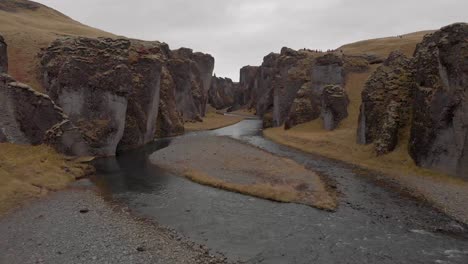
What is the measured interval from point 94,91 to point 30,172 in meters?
22.6

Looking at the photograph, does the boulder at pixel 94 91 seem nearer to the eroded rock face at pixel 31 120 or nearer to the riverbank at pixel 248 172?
the eroded rock face at pixel 31 120

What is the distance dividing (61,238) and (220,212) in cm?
1268

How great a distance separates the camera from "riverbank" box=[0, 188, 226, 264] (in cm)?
2275

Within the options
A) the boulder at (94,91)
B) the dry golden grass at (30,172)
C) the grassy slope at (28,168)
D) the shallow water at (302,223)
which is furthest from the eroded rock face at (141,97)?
the shallow water at (302,223)

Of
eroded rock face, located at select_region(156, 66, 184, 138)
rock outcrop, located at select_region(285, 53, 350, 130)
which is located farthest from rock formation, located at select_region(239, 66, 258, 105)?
eroded rock face, located at select_region(156, 66, 184, 138)

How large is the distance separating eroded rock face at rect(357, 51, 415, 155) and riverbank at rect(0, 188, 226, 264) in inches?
1398

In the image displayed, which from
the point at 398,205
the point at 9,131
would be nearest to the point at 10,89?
the point at 9,131

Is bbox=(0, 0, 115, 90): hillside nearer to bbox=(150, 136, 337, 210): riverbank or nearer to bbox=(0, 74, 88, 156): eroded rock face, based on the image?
bbox=(0, 74, 88, 156): eroded rock face

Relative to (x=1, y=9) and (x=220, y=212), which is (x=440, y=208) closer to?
(x=220, y=212)

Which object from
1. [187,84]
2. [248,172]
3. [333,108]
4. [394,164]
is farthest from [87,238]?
[187,84]

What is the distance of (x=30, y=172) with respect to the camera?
127 ft

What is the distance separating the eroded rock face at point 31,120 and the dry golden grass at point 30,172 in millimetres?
1592

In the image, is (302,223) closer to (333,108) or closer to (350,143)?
(350,143)

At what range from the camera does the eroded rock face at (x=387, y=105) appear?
50406 millimetres
